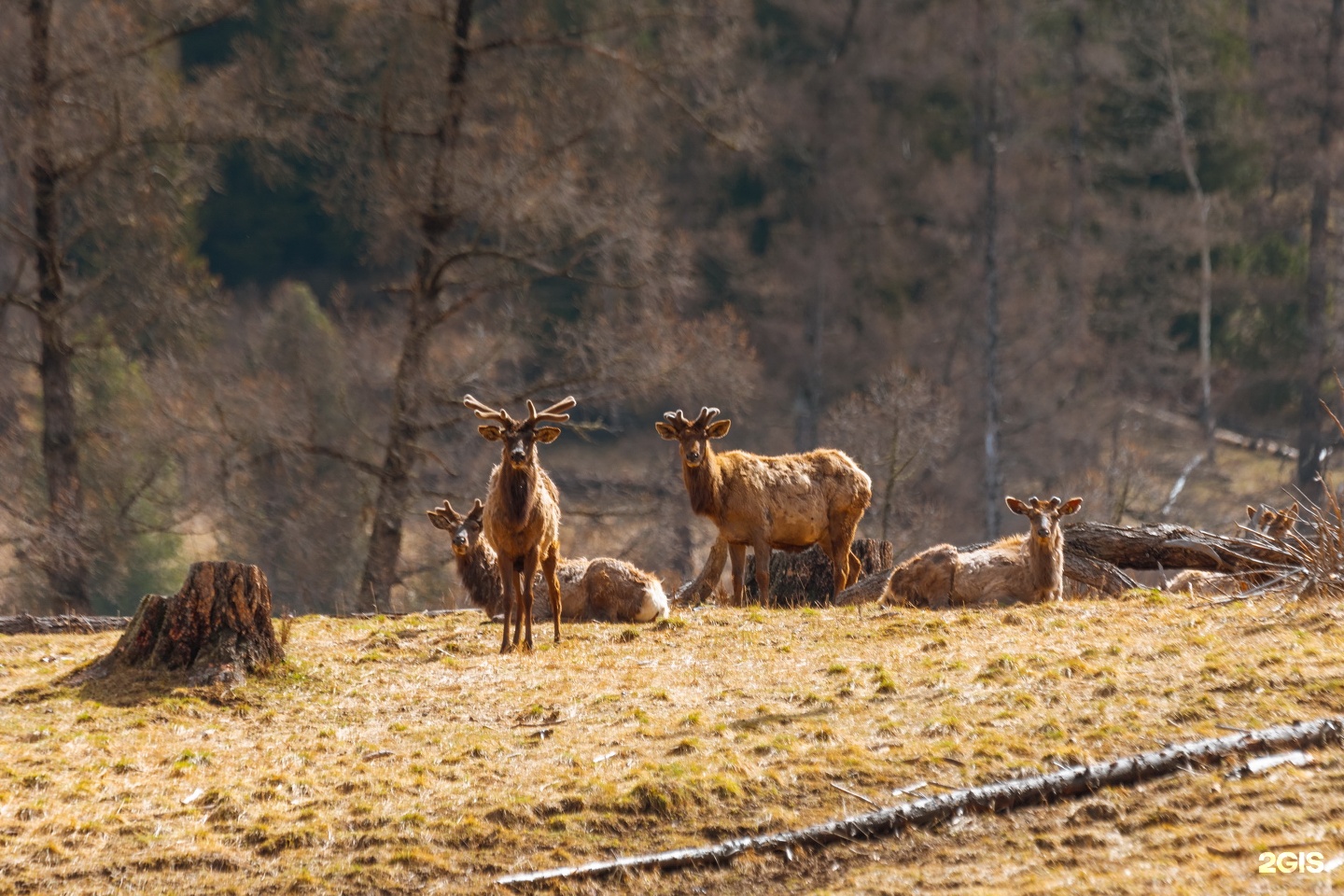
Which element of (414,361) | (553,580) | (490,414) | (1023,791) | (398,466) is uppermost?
(414,361)

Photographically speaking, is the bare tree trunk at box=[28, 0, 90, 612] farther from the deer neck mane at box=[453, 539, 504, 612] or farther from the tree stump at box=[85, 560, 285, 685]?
the tree stump at box=[85, 560, 285, 685]

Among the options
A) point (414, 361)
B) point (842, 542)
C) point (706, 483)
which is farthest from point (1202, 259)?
point (706, 483)

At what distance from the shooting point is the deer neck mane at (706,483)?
18.0 metres

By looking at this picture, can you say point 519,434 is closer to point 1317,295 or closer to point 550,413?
point 550,413

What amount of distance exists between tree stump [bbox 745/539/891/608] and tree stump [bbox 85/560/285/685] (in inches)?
300

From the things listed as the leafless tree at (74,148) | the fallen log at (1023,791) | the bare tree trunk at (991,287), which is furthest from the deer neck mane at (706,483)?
the bare tree trunk at (991,287)

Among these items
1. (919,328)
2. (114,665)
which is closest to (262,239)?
(919,328)

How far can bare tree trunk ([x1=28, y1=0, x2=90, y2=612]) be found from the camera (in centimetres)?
2572

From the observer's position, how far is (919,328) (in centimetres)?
5525

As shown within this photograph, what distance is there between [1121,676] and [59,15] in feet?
82.9

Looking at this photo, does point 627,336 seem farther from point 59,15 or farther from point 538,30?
point 59,15

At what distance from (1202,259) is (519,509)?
45405 mm

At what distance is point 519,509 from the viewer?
14484 mm

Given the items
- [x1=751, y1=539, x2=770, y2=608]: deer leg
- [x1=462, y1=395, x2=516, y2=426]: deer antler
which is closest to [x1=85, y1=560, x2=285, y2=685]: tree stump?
[x1=462, y1=395, x2=516, y2=426]: deer antler
